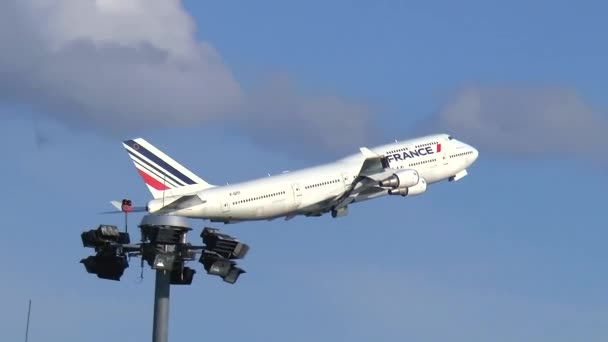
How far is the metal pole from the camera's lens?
257 feet

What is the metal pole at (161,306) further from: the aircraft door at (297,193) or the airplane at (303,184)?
the aircraft door at (297,193)

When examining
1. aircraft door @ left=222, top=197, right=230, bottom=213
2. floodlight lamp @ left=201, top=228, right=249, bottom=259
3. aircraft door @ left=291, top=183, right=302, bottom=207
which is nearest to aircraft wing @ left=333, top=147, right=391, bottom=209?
aircraft door @ left=291, top=183, right=302, bottom=207

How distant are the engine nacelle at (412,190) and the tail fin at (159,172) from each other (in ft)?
60.0

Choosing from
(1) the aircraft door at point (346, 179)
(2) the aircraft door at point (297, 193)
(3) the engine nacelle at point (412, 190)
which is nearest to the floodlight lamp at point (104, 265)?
(2) the aircraft door at point (297, 193)

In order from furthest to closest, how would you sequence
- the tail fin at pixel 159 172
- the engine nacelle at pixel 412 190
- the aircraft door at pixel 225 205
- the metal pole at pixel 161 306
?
the engine nacelle at pixel 412 190 < the tail fin at pixel 159 172 < the aircraft door at pixel 225 205 < the metal pole at pixel 161 306

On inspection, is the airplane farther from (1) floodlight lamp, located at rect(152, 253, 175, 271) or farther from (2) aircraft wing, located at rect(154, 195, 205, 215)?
(1) floodlight lamp, located at rect(152, 253, 175, 271)

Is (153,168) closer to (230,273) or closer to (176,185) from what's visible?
(176,185)

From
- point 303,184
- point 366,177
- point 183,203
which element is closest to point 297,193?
point 303,184

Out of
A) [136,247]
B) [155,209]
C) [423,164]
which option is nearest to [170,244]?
[136,247]

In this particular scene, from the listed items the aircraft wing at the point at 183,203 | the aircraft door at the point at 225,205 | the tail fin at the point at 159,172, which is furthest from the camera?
the tail fin at the point at 159,172

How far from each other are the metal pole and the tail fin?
58856 mm

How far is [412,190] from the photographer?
490 ft

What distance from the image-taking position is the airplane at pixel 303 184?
449 ft

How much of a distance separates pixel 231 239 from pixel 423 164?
246 ft
